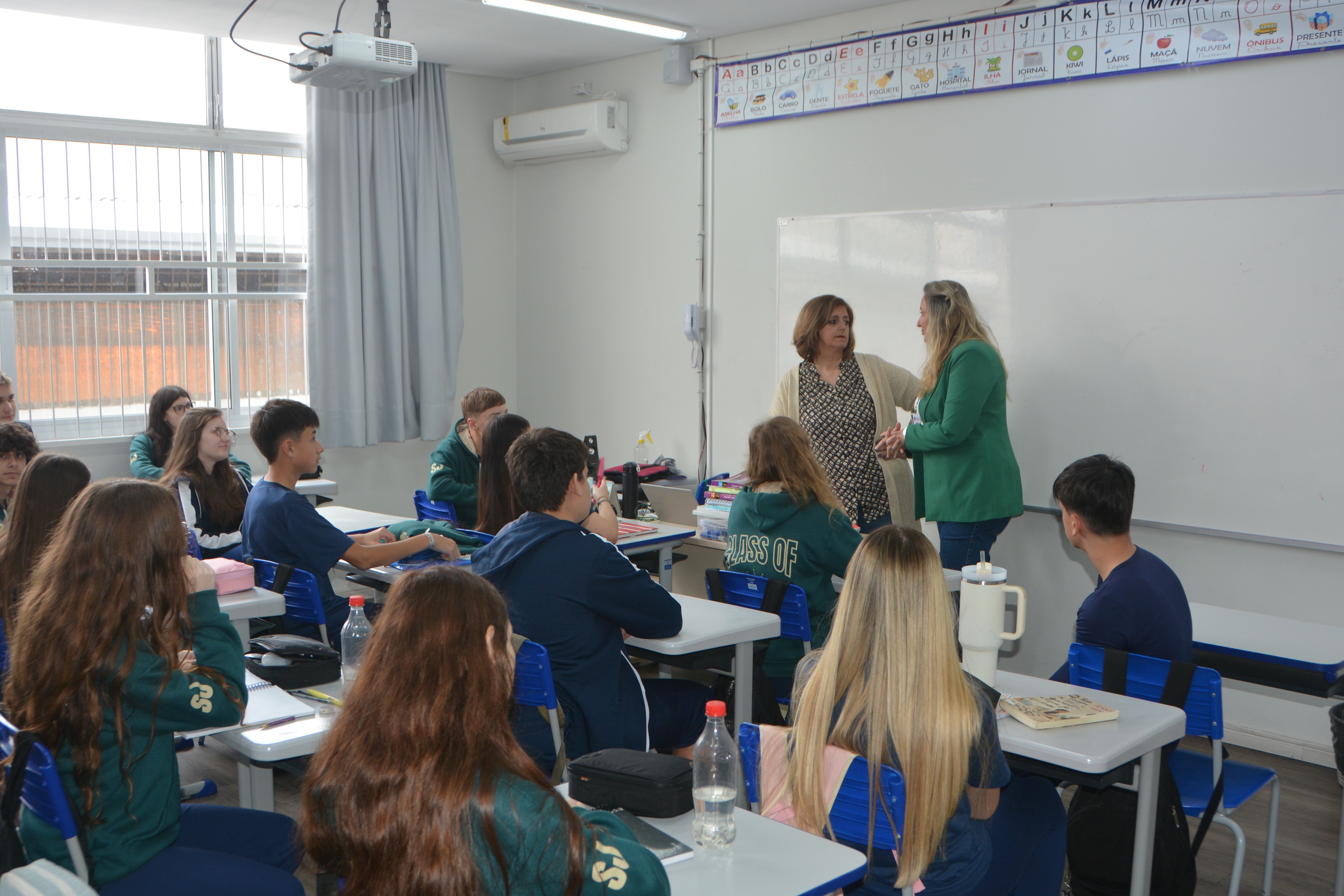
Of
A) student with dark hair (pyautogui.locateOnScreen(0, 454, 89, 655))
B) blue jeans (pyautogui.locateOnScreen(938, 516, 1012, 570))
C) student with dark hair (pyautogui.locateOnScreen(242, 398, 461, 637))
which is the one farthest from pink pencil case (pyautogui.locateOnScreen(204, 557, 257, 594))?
blue jeans (pyautogui.locateOnScreen(938, 516, 1012, 570))

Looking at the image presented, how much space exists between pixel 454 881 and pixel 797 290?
4.29 meters

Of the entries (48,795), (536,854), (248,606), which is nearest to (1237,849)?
(536,854)

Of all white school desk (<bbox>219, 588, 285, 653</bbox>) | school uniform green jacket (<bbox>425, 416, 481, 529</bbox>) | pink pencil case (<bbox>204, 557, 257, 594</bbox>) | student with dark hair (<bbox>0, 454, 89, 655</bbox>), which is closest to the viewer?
student with dark hair (<bbox>0, 454, 89, 655</bbox>)

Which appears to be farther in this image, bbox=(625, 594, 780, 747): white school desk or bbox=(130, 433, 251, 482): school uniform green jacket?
bbox=(130, 433, 251, 482): school uniform green jacket

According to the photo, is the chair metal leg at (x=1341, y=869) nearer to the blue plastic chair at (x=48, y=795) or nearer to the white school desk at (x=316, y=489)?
the blue plastic chair at (x=48, y=795)

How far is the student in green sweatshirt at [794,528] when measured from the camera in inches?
131

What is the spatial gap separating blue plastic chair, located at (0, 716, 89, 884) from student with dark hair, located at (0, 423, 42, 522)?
2184 millimetres

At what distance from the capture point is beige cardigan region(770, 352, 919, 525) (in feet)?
14.5

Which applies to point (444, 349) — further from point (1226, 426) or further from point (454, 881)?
point (454, 881)

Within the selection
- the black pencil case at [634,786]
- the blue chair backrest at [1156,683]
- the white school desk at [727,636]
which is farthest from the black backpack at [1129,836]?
the black pencil case at [634,786]

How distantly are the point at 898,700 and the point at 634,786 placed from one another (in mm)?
440

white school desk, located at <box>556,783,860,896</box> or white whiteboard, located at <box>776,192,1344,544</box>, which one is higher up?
white whiteboard, located at <box>776,192,1344,544</box>

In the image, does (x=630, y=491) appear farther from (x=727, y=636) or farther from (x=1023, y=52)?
(x=1023, y=52)

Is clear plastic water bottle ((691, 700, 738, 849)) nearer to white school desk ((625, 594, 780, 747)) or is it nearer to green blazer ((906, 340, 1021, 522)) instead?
white school desk ((625, 594, 780, 747))
